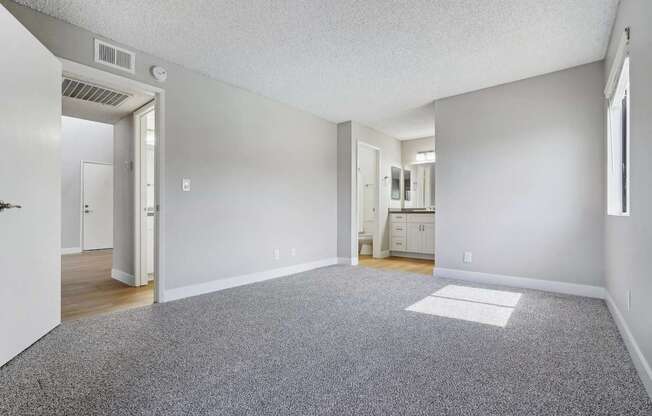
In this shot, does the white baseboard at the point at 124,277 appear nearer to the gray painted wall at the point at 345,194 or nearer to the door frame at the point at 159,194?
the door frame at the point at 159,194

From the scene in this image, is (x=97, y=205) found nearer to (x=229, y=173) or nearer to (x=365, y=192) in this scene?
(x=229, y=173)

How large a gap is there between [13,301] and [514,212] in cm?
432

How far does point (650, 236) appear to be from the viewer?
1523 millimetres

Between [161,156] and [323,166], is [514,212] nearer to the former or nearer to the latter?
[323,166]

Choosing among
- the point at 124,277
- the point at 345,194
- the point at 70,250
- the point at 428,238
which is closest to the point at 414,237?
the point at 428,238

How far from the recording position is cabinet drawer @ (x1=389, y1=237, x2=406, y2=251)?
6.07m

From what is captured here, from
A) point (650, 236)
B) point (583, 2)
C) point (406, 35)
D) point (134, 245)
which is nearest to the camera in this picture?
point (650, 236)

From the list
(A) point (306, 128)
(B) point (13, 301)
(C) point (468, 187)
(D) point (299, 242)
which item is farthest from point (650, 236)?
(A) point (306, 128)

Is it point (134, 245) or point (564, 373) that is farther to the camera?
point (134, 245)

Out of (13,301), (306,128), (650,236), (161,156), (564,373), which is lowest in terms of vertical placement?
(564,373)

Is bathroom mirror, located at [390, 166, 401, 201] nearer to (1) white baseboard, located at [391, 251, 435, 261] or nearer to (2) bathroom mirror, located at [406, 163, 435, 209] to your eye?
(2) bathroom mirror, located at [406, 163, 435, 209]

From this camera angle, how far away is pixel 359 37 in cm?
274

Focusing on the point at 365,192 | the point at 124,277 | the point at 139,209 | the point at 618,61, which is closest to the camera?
the point at 618,61

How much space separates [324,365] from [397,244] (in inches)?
179
